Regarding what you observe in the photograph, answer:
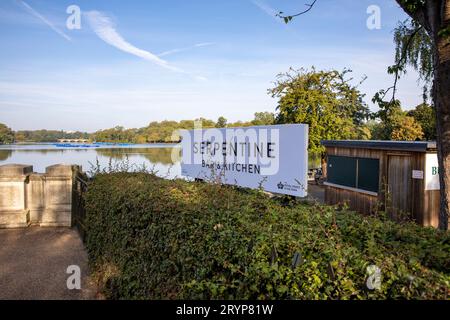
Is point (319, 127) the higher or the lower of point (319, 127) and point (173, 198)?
the higher

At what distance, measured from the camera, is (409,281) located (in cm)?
205

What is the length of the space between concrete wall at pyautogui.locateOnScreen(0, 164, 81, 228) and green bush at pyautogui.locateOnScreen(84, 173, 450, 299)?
540 cm

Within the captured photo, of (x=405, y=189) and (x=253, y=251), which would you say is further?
(x=405, y=189)

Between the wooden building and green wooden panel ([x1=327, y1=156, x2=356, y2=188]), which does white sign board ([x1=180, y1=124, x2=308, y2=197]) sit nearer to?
the wooden building

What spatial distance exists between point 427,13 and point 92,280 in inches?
282

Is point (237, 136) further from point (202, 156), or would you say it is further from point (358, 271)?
point (358, 271)

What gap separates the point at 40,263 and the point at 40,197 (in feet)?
11.3

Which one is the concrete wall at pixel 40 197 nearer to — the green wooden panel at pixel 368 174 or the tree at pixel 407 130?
the green wooden panel at pixel 368 174

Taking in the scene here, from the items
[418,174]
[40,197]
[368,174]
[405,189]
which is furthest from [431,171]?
[40,197]

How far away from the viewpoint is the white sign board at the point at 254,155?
26.2 feet

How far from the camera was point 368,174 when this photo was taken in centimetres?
1362

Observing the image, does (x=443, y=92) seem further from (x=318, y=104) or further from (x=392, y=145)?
(x=318, y=104)
